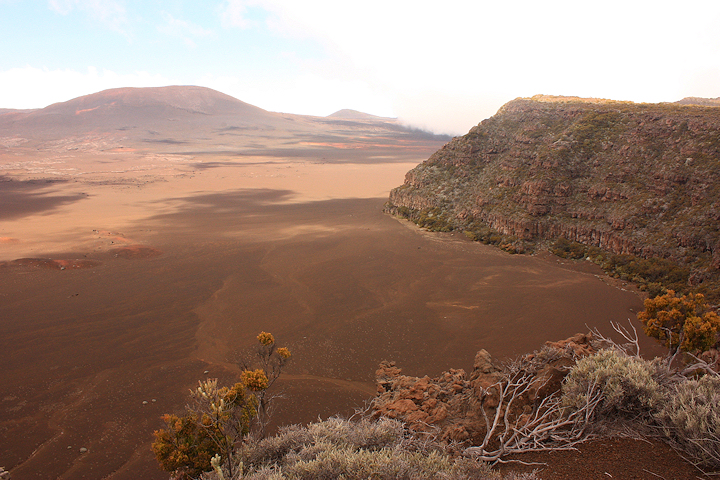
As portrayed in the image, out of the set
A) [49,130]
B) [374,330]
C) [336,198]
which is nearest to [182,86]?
[49,130]

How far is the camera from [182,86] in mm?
173625

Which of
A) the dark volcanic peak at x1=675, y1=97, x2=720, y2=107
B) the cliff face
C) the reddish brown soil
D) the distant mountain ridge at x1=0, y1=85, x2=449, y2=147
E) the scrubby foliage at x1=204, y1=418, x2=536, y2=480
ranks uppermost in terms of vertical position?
the distant mountain ridge at x1=0, y1=85, x2=449, y2=147

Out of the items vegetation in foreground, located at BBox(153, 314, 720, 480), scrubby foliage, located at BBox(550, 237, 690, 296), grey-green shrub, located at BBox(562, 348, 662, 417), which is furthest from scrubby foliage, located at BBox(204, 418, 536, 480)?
scrubby foliage, located at BBox(550, 237, 690, 296)

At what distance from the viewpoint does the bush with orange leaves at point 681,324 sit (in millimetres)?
9172

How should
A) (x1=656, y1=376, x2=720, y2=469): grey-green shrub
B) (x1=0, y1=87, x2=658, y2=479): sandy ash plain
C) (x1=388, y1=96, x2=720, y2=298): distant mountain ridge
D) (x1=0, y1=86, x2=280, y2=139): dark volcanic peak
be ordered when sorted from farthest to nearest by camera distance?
(x1=0, y1=86, x2=280, y2=139): dark volcanic peak < (x1=388, y1=96, x2=720, y2=298): distant mountain ridge < (x1=0, y1=87, x2=658, y2=479): sandy ash plain < (x1=656, y1=376, x2=720, y2=469): grey-green shrub

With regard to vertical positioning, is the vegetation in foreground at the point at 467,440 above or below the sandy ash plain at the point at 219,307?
above

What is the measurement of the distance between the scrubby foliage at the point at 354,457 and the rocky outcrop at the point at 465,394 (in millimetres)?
713

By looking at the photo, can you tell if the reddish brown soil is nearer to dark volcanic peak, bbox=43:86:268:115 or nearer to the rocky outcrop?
the rocky outcrop

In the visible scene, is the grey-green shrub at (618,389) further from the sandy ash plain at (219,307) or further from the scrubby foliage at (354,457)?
the sandy ash plain at (219,307)

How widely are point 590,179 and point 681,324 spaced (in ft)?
56.9

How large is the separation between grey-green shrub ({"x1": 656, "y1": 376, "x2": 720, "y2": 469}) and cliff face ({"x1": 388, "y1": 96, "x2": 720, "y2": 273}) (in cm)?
1368

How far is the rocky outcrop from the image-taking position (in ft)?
23.6

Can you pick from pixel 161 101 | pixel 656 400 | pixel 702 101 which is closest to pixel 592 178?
pixel 656 400

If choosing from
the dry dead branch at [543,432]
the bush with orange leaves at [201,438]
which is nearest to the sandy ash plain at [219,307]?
the bush with orange leaves at [201,438]
